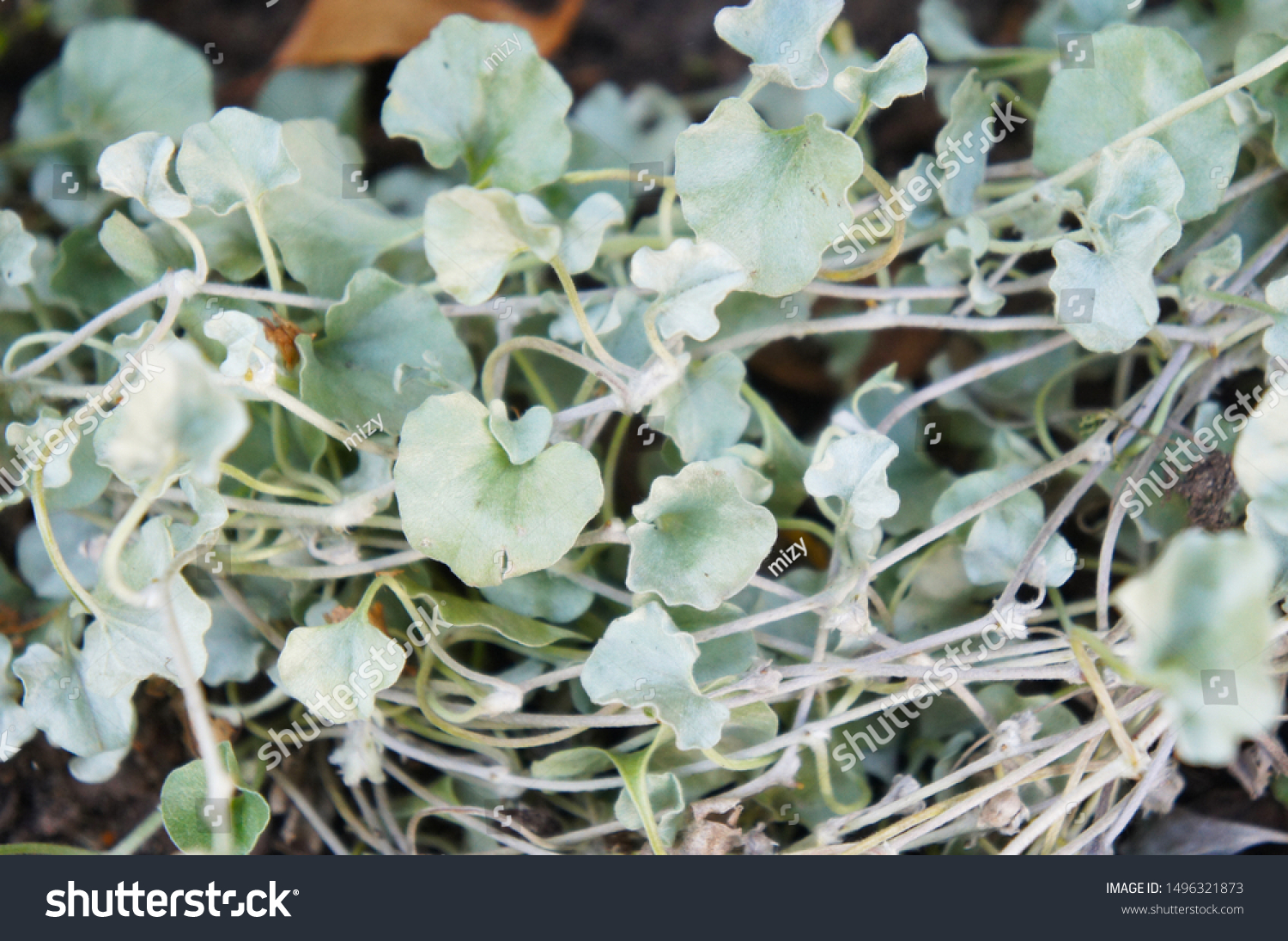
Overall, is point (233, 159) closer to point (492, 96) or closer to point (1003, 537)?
point (492, 96)

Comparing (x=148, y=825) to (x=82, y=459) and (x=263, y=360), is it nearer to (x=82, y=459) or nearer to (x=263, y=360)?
(x=82, y=459)

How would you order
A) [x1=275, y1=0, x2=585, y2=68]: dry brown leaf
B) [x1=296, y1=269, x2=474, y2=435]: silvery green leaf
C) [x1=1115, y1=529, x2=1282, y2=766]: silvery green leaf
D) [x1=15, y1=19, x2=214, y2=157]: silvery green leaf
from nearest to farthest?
[x1=1115, y1=529, x2=1282, y2=766]: silvery green leaf, [x1=296, y1=269, x2=474, y2=435]: silvery green leaf, [x1=15, y1=19, x2=214, y2=157]: silvery green leaf, [x1=275, y1=0, x2=585, y2=68]: dry brown leaf

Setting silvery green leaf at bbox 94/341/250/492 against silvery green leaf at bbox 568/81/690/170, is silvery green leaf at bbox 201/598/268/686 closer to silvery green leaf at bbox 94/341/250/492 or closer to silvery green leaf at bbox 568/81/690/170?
silvery green leaf at bbox 94/341/250/492

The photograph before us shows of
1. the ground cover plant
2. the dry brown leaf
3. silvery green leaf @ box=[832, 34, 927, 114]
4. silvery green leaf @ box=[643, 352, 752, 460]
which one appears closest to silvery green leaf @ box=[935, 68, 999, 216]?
the ground cover plant

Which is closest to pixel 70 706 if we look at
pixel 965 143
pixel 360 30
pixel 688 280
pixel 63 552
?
pixel 63 552

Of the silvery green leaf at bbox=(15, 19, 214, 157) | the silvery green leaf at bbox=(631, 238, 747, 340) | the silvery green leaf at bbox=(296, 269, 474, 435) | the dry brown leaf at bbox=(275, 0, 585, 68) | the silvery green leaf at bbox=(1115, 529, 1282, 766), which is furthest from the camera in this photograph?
the dry brown leaf at bbox=(275, 0, 585, 68)

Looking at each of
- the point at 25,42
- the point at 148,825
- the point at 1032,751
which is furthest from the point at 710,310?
the point at 25,42
